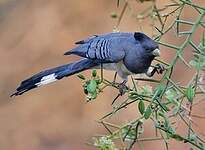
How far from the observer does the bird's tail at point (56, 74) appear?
1388 millimetres

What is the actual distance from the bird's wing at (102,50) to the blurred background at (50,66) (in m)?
1.74

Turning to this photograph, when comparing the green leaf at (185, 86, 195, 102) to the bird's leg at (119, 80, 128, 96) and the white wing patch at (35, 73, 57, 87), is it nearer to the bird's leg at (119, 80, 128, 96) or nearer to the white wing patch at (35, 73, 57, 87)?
the bird's leg at (119, 80, 128, 96)

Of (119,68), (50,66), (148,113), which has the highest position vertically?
(50,66)

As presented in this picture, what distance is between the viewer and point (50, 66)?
374cm

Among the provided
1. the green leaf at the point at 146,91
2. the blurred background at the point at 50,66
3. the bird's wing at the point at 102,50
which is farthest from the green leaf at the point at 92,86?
the blurred background at the point at 50,66

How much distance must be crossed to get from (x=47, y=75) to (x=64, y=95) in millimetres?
2217

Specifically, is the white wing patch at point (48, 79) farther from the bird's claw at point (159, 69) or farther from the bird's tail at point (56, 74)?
the bird's claw at point (159, 69)

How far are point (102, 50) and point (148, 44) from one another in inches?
4.5

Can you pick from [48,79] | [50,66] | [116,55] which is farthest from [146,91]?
[50,66]

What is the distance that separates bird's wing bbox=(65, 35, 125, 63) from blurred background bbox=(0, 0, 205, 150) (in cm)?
174

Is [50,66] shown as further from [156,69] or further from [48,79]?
[156,69]

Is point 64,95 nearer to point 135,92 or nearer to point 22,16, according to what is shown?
point 22,16

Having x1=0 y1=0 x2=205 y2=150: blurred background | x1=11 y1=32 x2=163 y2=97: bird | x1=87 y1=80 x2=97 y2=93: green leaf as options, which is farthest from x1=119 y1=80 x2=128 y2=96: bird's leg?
x1=0 y1=0 x2=205 y2=150: blurred background

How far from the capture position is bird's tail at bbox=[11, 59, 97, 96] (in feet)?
4.55
